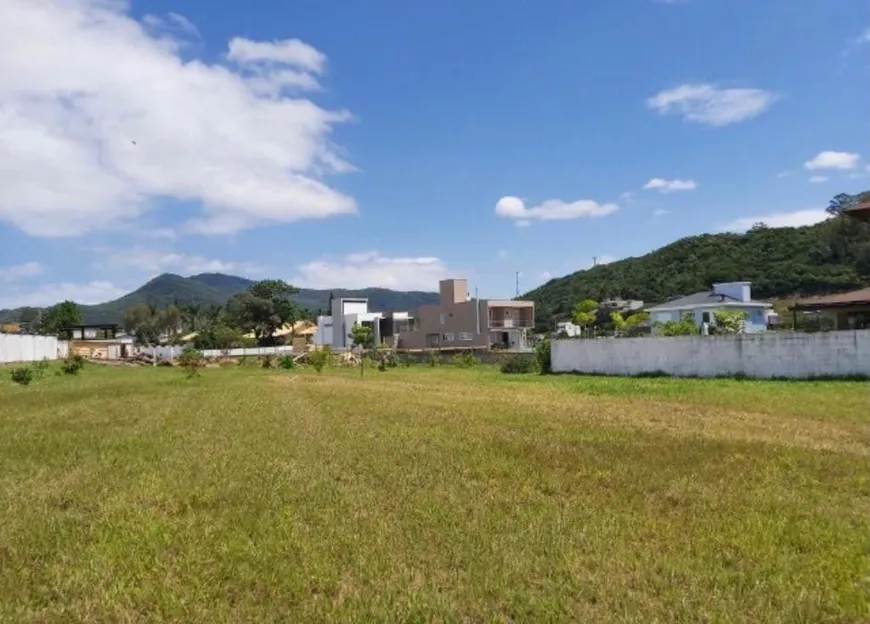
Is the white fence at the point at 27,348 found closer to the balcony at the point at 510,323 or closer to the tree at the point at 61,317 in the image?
the balcony at the point at 510,323

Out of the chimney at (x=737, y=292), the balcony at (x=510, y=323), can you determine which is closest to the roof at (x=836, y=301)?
the chimney at (x=737, y=292)

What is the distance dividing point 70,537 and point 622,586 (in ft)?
15.5

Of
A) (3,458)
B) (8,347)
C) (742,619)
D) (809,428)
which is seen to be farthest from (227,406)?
(8,347)

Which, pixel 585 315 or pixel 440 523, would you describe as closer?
pixel 440 523

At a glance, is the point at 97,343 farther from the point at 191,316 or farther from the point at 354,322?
the point at 191,316

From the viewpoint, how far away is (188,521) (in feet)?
22.1

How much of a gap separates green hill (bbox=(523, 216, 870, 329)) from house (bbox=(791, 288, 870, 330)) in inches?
1220

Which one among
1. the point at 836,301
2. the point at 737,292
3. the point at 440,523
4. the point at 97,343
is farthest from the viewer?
the point at 97,343

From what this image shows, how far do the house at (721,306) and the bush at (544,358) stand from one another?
21437mm

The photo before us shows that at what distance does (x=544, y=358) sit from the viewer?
38625 mm

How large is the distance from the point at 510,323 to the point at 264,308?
39.3m

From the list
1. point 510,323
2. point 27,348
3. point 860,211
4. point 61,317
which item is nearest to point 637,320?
point 510,323

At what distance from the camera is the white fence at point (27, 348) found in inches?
1986

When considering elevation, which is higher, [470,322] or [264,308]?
[264,308]
